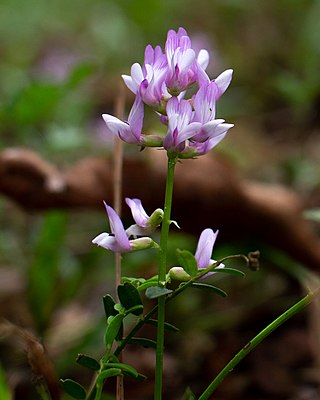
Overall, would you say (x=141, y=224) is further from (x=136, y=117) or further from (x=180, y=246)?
(x=180, y=246)

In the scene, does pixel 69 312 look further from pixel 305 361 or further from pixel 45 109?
pixel 305 361

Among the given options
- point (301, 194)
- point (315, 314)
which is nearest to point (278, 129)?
point (301, 194)

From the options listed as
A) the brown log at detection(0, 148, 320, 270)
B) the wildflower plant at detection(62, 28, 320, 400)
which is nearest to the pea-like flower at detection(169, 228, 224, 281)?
the wildflower plant at detection(62, 28, 320, 400)

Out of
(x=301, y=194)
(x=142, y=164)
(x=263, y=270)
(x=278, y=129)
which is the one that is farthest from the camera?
(x=278, y=129)

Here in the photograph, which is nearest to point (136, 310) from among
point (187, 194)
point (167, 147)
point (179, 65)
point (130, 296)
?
point (130, 296)

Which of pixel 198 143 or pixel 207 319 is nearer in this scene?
pixel 198 143

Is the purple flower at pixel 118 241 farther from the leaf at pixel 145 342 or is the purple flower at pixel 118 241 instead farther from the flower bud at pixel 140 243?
the leaf at pixel 145 342
